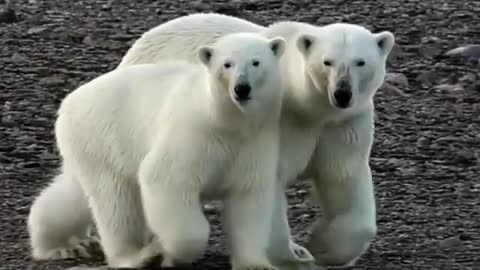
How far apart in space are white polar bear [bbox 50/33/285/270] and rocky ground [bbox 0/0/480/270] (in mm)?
347

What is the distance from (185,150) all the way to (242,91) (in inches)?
12.5

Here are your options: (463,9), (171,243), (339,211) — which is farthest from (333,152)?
(463,9)

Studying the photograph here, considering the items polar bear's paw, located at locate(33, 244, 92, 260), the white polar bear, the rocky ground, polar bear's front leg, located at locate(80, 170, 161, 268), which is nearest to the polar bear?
the white polar bear

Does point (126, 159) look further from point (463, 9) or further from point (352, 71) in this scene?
point (463, 9)

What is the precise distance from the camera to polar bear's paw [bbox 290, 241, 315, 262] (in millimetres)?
5637

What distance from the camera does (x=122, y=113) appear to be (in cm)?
558

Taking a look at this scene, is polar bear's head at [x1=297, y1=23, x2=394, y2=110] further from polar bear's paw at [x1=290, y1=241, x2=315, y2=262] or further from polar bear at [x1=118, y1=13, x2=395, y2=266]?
polar bear's paw at [x1=290, y1=241, x2=315, y2=262]

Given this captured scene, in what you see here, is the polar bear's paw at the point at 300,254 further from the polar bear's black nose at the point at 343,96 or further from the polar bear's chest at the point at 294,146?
the polar bear's black nose at the point at 343,96

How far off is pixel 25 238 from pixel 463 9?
4551 mm

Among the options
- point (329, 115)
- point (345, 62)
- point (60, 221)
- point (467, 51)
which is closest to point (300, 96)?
point (329, 115)

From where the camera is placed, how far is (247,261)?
5.40 metres

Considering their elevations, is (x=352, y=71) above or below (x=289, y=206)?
above

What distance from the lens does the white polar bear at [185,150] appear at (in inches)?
206

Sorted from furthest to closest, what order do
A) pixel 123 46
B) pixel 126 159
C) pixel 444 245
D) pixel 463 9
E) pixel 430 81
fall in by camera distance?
pixel 463 9 < pixel 123 46 < pixel 430 81 < pixel 444 245 < pixel 126 159
